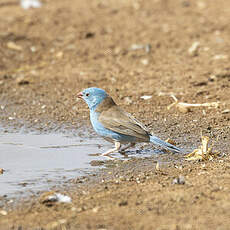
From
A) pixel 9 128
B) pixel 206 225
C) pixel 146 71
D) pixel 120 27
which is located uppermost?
pixel 120 27

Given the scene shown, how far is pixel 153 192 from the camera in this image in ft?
17.1

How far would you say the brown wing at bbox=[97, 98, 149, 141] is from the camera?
269 inches

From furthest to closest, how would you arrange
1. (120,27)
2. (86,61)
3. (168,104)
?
(120,27), (86,61), (168,104)

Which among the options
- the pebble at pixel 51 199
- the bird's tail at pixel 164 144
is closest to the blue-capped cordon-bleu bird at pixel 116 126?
the bird's tail at pixel 164 144

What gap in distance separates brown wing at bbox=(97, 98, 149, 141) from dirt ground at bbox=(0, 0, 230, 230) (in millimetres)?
359

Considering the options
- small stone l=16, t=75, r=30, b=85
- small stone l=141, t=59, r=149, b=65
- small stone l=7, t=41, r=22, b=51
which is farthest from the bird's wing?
small stone l=7, t=41, r=22, b=51

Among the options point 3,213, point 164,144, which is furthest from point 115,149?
point 3,213

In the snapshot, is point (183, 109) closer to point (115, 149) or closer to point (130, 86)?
point (130, 86)

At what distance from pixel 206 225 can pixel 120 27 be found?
8.93 meters

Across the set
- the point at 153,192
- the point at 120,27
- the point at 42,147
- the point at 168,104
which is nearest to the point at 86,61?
the point at 120,27

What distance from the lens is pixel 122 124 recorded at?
273 inches

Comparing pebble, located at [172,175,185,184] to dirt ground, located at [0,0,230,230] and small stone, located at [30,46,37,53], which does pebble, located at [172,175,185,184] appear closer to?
dirt ground, located at [0,0,230,230]

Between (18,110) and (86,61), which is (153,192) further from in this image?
(86,61)

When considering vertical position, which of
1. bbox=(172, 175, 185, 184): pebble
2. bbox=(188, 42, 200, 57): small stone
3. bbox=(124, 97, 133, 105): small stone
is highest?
bbox=(188, 42, 200, 57): small stone
